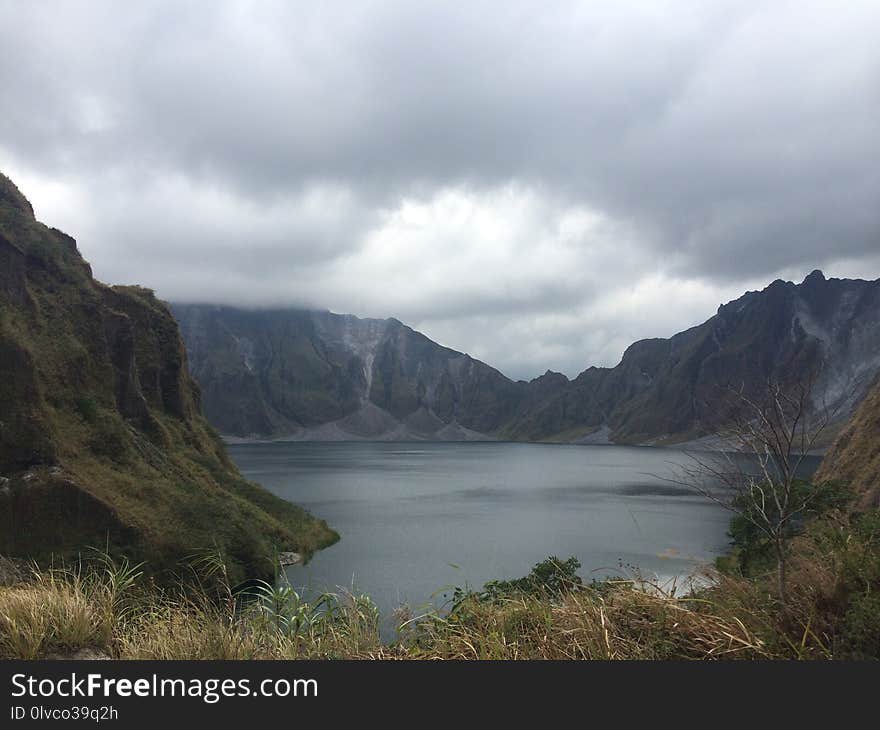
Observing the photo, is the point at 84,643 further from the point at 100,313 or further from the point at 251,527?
the point at 100,313

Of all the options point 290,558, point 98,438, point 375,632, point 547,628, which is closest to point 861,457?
point 290,558

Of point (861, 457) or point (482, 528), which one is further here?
point (482, 528)

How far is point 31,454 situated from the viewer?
4291 centimetres

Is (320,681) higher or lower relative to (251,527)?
higher

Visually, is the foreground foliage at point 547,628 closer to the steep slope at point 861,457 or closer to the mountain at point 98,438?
the mountain at point 98,438

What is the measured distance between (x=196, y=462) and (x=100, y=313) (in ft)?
57.9

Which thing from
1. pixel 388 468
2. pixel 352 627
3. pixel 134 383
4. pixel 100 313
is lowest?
pixel 388 468

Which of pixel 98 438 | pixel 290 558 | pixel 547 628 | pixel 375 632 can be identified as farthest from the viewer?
pixel 290 558

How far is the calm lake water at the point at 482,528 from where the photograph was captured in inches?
1939

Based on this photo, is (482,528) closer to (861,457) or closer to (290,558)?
(290,558)

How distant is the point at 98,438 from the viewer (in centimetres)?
5025

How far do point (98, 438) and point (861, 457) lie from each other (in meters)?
72.0

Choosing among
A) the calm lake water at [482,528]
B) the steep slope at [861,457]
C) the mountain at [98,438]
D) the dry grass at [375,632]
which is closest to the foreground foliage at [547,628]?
the dry grass at [375,632]

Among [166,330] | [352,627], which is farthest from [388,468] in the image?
[352,627]
